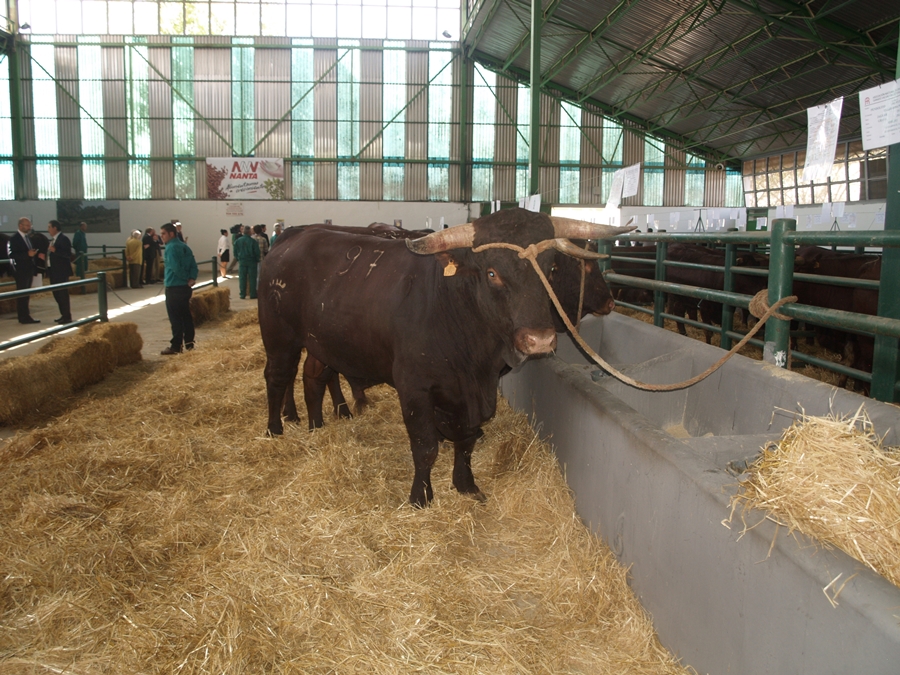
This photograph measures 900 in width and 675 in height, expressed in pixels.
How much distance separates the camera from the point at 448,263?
3.43 metres

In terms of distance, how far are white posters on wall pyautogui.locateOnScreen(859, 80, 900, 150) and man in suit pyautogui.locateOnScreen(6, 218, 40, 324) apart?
12.0 m

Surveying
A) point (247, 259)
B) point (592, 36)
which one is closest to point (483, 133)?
point (592, 36)

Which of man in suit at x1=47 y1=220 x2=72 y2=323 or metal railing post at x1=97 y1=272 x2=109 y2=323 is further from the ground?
man in suit at x1=47 y1=220 x2=72 y2=323

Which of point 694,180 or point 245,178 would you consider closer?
point 245,178

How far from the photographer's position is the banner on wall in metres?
28.0

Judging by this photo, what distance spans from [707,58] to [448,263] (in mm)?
20245

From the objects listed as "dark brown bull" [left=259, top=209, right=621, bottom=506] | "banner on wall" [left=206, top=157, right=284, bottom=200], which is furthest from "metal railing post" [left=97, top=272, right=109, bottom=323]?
"banner on wall" [left=206, top=157, right=284, bottom=200]

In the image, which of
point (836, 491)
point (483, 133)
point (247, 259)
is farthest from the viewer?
point (483, 133)

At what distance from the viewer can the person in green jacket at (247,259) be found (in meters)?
15.9

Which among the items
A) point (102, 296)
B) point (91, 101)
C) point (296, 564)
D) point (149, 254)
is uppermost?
point (91, 101)

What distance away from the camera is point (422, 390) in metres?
3.61

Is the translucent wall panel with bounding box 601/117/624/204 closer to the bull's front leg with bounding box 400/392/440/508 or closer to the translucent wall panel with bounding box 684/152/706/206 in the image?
the translucent wall panel with bounding box 684/152/706/206

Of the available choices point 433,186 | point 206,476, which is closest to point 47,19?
point 433,186

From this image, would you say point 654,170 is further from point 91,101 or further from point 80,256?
point 91,101
